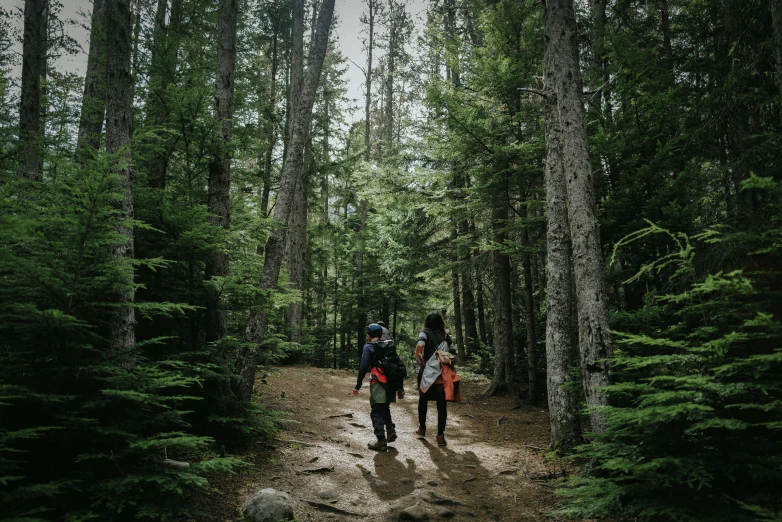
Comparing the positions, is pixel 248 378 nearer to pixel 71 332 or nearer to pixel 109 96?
pixel 71 332

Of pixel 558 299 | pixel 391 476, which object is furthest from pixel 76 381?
pixel 558 299

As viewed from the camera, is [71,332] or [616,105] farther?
[616,105]

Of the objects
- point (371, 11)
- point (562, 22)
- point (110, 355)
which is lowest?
point (110, 355)

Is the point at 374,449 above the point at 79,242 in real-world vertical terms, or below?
below

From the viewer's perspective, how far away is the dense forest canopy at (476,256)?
127 inches

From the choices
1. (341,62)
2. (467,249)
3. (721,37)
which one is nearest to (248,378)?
(467,249)

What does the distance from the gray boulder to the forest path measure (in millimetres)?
310

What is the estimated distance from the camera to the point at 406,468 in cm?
611

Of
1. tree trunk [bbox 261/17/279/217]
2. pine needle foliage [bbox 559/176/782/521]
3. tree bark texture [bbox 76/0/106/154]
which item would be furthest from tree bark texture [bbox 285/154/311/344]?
pine needle foliage [bbox 559/176/782/521]

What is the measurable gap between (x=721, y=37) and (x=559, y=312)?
5.99 metres

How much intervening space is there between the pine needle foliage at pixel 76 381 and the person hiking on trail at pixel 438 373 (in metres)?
4.07

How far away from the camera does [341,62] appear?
74.4 ft

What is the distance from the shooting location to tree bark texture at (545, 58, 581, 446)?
251 inches

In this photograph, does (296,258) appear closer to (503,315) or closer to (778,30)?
(503,315)
